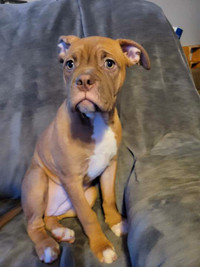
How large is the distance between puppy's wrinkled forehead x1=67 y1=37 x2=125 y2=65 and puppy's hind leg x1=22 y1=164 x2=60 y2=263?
64cm

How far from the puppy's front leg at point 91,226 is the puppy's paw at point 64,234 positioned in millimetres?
76

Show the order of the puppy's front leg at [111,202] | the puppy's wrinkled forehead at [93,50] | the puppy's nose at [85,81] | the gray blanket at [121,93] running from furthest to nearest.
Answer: the gray blanket at [121,93] < the puppy's front leg at [111,202] < the puppy's wrinkled forehead at [93,50] < the puppy's nose at [85,81]

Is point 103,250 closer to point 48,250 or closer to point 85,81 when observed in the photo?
point 48,250

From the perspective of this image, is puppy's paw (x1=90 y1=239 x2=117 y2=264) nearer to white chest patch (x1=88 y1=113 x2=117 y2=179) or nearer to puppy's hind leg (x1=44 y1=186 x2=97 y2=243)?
puppy's hind leg (x1=44 y1=186 x2=97 y2=243)

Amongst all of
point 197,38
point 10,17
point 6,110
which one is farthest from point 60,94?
point 197,38

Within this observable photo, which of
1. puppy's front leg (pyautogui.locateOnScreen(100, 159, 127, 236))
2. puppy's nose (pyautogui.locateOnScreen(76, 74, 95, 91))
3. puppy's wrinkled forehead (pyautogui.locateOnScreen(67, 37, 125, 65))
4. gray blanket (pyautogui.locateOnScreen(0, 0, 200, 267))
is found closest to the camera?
puppy's nose (pyautogui.locateOnScreen(76, 74, 95, 91))

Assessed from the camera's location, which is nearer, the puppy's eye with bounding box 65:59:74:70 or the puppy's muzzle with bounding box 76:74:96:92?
the puppy's muzzle with bounding box 76:74:96:92

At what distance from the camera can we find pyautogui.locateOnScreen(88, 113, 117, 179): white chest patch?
138 centimetres

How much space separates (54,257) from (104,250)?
21 centimetres

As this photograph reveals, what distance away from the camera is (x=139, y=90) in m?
1.73

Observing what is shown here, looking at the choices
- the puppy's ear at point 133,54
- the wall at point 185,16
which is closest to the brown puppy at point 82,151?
the puppy's ear at point 133,54

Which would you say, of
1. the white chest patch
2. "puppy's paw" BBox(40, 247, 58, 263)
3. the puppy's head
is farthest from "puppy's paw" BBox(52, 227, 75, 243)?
the puppy's head

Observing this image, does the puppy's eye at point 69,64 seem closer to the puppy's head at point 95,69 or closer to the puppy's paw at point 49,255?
the puppy's head at point 95,69

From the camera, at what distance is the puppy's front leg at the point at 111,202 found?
137cm
